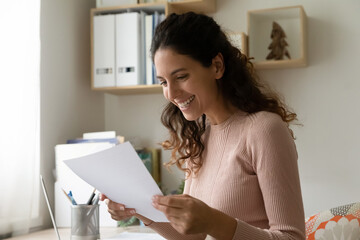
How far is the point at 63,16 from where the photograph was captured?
8.51 feet

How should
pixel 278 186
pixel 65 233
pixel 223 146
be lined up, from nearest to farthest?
pixel 278 186 < pixel 223 146 < pixel 65 233

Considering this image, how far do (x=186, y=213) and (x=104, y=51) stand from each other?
1.71m

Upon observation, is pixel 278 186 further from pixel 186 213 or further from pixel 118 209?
pixel 118 209

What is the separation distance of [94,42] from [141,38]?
10.0 inches

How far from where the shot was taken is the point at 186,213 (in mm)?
1059

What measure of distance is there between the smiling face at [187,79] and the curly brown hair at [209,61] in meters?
0.02

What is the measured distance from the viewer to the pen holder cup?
5.26 feet

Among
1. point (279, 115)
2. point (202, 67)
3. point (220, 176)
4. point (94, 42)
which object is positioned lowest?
point (220, 176)

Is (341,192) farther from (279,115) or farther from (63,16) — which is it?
(63,16)

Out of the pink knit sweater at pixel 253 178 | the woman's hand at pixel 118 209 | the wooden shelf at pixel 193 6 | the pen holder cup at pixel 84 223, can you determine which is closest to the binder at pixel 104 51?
the wooden shelf at pixel 193 6

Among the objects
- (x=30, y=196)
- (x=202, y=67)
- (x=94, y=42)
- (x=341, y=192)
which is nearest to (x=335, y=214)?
(x=341, y=192)

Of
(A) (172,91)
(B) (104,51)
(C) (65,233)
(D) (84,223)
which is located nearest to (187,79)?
(A) (172,91)

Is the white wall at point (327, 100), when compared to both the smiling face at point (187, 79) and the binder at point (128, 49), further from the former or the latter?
the smiling face at point (187, 79)

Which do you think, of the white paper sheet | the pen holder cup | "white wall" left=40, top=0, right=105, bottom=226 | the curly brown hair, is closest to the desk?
"white wall" left=40, top=0, right=105, bottom=226
